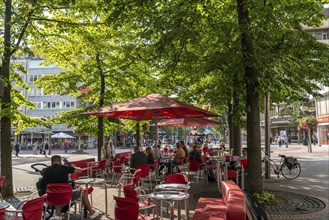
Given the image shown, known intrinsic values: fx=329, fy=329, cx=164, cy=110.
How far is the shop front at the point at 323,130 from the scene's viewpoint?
5075cm

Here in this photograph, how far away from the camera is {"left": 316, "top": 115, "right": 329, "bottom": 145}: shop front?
1998 inches

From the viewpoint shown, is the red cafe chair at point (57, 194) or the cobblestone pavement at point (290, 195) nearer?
the red cafe chair at point (57, 194)

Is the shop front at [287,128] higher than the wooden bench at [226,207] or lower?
higher

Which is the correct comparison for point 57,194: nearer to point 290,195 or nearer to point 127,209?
point 127,209

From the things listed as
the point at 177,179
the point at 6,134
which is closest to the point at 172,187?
the point at 177,179

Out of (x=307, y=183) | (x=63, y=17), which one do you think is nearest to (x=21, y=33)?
(x=63, y=17)

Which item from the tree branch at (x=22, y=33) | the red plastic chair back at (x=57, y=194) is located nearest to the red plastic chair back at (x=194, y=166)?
the red plastic chair back at (x=57, y=194)

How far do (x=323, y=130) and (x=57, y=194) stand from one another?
5429cm

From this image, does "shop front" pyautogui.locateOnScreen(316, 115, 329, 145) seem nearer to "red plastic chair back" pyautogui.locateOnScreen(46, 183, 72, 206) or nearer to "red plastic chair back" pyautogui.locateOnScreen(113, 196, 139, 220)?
"red plastic chair back" pyautogui.locateOnScreen(46, 183, 72, 206)

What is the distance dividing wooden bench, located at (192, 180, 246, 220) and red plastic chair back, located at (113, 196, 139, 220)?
1.28 m

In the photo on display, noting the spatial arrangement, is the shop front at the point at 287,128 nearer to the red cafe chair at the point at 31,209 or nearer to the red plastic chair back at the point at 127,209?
the red plastic chair back at the point at 127,209

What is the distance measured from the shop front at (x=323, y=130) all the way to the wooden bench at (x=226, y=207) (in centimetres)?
4911

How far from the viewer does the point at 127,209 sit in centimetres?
469

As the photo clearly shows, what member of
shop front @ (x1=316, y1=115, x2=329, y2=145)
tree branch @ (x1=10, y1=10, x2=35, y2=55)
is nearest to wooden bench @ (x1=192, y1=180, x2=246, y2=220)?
tree branch @ (x1=10, y1=10, x2=35, y2=55)
